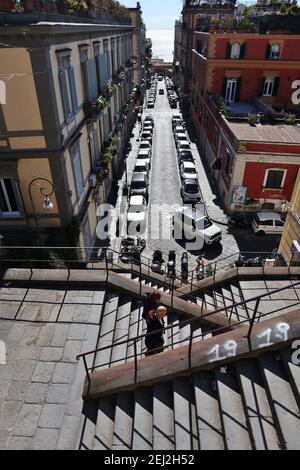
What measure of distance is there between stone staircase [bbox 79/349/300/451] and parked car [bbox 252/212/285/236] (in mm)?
14824

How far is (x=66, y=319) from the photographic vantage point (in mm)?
8242

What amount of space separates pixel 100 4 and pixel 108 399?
21.4m

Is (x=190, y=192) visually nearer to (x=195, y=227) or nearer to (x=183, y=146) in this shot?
(x=195, y=227)

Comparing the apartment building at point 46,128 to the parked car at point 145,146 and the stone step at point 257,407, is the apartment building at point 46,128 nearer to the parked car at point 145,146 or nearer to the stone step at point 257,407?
the stone step at point 257,407

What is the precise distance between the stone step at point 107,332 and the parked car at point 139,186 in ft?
50.8

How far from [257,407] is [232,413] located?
0.45m

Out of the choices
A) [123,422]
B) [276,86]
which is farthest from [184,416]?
[276,86]

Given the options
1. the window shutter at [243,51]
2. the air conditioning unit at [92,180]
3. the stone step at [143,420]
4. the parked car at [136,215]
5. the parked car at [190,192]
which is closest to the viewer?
the stone step at [143,420]

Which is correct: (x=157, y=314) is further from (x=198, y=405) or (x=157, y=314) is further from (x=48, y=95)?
(x=48, y=95)

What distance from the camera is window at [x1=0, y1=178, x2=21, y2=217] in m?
11.9

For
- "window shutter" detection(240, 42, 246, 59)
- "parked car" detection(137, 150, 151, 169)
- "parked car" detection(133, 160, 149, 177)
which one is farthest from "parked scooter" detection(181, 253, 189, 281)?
"window shutter" detection(240, 42, 246, 59)

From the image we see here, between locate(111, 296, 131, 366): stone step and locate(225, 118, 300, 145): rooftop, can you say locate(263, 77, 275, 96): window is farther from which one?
locate(111, 296, 131, 366): stone step

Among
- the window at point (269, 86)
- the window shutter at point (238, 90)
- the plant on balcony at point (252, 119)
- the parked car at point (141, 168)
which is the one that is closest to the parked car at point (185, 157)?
the parked car at point (141, 168)

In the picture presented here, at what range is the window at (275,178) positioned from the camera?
67.0 feet
